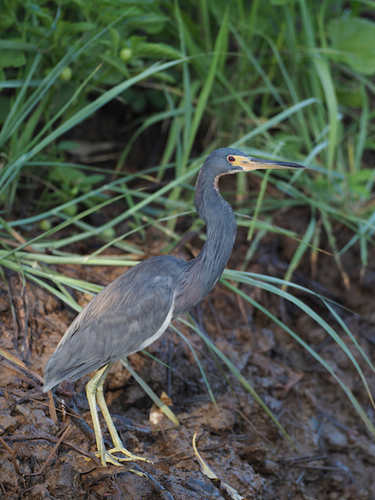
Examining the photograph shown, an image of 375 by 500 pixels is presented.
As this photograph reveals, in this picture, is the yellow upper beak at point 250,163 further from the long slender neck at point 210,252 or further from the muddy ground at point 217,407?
the muddy ground at point 217,407

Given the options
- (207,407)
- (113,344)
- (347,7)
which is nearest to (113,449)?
(113,344)

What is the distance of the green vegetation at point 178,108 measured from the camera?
9.02 feet

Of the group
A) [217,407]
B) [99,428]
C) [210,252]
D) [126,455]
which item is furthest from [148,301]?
[217,407]

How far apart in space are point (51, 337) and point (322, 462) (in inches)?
61.6

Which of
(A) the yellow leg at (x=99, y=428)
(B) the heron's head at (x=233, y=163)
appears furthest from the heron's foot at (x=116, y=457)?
(B) the heron's head at (x=233, y=163)

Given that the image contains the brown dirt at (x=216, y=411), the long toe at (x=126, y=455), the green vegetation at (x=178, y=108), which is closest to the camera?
the brown dirt at (x=216, y=411)

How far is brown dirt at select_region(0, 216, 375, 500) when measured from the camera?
1908 mm

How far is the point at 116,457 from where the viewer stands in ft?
6.65

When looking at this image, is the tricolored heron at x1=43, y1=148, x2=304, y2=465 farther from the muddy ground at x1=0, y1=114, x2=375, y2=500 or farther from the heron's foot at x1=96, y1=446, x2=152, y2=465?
the muddy ground at x1=0, y1=114, x2=375, y2=500

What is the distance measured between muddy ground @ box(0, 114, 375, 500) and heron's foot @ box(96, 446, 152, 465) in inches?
1.9

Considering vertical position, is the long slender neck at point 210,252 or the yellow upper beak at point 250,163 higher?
the yellow upper beak at point 250,163

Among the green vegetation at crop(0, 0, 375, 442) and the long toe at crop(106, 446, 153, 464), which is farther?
the green vegetation at crop(0, 0, 375, 442)

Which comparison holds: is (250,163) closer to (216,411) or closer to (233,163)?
(233,163)

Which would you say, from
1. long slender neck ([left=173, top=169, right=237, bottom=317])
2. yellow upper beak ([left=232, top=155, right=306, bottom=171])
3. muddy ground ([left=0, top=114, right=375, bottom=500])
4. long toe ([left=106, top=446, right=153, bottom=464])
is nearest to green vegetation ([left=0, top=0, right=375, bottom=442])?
muddy ground ([left=0, top=114, right=375, bottom=500])
